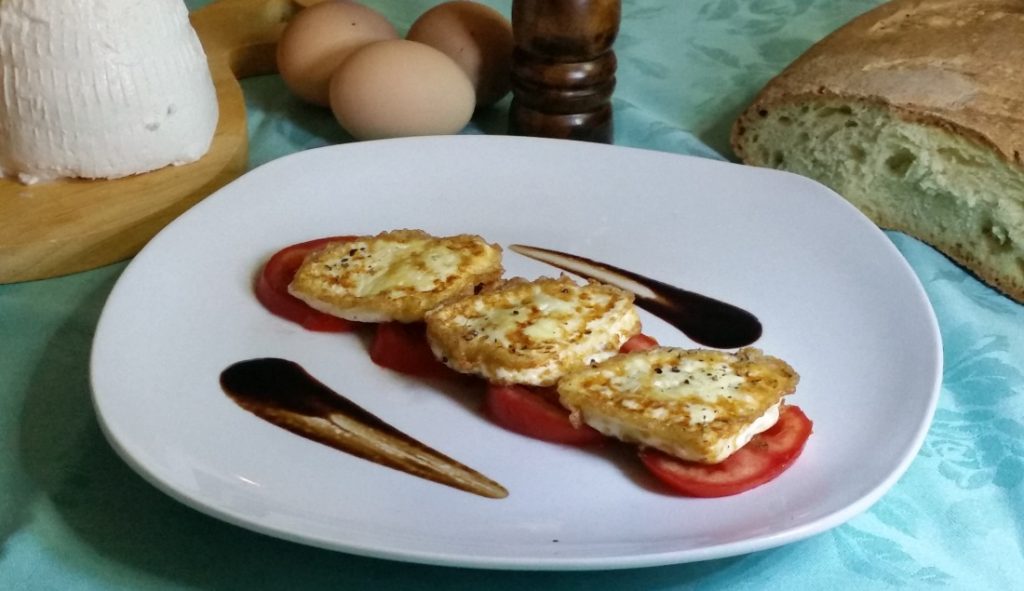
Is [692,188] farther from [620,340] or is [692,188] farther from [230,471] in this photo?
[230,471]

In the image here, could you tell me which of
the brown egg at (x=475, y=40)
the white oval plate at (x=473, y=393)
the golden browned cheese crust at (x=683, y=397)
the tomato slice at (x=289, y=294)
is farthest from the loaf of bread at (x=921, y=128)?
the tomato slice at (x=289, y=294)

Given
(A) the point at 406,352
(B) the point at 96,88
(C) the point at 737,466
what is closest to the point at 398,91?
(B) the point at 96,88

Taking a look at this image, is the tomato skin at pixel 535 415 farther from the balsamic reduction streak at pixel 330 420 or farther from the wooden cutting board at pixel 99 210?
the wooden cutting board at pixel 99 210

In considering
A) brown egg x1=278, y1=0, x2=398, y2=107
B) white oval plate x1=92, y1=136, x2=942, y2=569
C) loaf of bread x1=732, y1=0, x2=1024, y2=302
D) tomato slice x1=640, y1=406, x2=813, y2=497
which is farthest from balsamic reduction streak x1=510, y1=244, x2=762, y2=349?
brown egg x1=278, y1=0, x2=398, y2=107

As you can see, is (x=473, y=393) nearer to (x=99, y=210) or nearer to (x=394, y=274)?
(x=394, y=274)

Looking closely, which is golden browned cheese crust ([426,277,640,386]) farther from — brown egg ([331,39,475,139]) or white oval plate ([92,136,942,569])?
brown egg ([331,39,475,139])

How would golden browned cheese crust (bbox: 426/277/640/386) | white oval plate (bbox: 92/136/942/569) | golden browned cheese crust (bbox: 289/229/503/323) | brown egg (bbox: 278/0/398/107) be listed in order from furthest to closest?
1. brown egg (bbox: 278/0/398/107)
2. golden browned cheese crust (bbox: 289/229/503/323)
3. golden browned cheese crust (bbox: 426/277/640/386)
4. white oval plate (bbox: 92/136/942/569)
